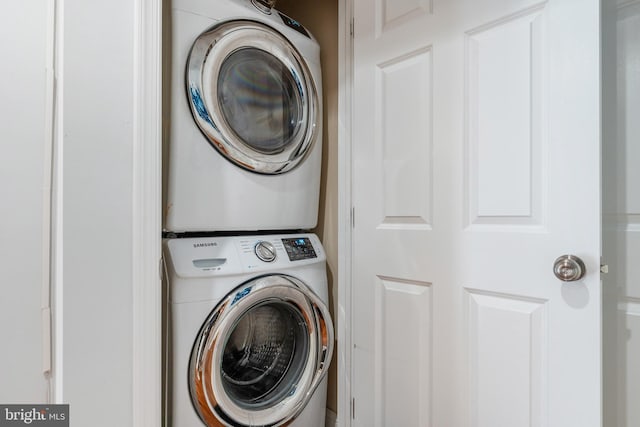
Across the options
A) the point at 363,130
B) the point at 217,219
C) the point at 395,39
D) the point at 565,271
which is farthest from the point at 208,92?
the point at 565,271

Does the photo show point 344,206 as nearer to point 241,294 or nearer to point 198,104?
point 241,294

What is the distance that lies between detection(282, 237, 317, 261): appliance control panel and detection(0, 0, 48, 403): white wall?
804 millimetres

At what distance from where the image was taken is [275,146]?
57.7 inches

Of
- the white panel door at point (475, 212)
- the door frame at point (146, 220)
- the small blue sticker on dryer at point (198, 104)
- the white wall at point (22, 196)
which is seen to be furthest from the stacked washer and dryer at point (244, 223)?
the white wall at point (22, 196)

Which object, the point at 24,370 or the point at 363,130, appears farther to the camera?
the point at 363,130

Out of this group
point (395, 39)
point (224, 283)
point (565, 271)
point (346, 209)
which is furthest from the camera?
point (346, 209)

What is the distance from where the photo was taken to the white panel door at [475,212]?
916mm

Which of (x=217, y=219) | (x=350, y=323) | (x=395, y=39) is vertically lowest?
(x=350, y=323)

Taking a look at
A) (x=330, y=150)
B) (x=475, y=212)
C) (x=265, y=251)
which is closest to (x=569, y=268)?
(x=475, y=212)

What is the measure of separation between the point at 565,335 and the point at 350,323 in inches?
32.0

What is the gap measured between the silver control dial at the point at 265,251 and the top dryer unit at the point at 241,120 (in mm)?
70

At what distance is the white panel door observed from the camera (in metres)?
0.92

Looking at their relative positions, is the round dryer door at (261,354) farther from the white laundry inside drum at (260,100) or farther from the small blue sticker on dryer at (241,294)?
the white laundry inside drum at (260,100)

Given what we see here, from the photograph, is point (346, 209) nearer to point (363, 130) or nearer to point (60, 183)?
point (363, 130)
